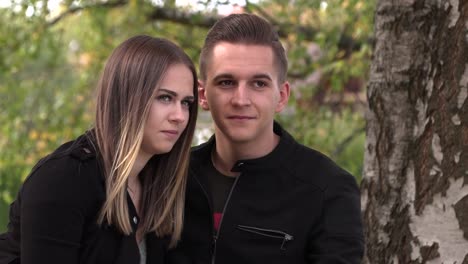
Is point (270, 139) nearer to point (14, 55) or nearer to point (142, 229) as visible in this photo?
point (142, 229)

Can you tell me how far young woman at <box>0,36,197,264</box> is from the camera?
2.63 m

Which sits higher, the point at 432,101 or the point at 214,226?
the point at 432,101

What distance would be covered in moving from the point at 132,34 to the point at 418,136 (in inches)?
199

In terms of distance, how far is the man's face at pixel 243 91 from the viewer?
2.96 m

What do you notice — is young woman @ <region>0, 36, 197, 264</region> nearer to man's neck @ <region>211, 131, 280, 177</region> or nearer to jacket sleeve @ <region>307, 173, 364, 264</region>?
man's neck @ <region>211, 131, 280, 177</region>

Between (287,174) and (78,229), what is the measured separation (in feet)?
2.58

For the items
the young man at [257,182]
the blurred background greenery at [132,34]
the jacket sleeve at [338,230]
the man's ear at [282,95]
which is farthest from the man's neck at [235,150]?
the blurred background greenery at [132,34]

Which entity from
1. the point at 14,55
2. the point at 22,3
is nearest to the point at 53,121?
the point at 14,55

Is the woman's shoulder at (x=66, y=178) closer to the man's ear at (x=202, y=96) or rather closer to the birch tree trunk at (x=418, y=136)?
the man's ear at (x=202, y=96)

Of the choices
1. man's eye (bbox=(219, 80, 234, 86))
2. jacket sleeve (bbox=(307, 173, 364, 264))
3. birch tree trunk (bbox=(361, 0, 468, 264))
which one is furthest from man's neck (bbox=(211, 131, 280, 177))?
birch tree trunk (bbox=(361, 0, 468, 264))

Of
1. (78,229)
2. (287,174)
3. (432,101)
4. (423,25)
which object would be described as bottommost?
(78,229)

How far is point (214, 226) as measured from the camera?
3016mm

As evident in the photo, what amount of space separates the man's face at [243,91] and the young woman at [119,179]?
0.10 metres

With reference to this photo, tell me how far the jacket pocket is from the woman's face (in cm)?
40
